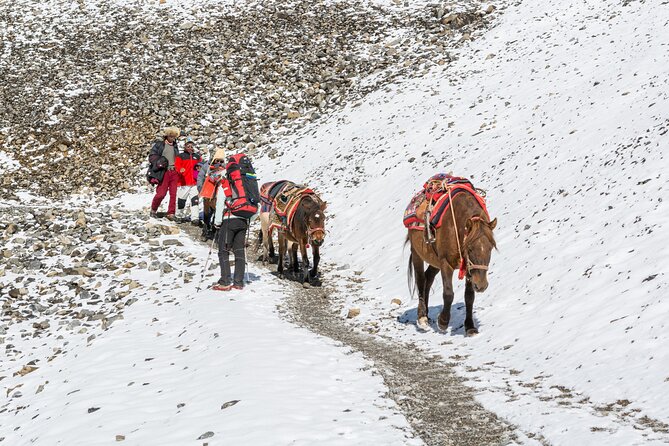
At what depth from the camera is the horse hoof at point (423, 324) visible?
10984 millimetres

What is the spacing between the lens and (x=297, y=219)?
1470 cm

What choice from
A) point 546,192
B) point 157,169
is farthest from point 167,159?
point 546,192

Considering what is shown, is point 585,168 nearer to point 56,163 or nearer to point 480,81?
point 480,81

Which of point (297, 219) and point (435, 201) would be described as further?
point (297, 219)

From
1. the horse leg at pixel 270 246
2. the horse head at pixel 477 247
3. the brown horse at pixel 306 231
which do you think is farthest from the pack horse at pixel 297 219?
the horse head at pixel 477 247

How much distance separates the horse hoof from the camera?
11.0 m

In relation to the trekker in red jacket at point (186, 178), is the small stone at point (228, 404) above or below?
below

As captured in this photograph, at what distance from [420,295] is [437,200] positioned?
166cm

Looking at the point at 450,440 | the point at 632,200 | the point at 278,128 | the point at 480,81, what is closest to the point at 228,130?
the point at 278,128

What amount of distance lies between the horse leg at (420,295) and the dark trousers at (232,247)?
3716 mm

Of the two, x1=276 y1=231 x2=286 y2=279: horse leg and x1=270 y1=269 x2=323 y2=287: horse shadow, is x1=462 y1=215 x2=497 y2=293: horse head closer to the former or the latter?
x1=270 y1=269 x2=323 y2=287: horse shadow

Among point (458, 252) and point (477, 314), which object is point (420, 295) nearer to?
point (477, 314)

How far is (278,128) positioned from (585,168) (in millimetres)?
17201

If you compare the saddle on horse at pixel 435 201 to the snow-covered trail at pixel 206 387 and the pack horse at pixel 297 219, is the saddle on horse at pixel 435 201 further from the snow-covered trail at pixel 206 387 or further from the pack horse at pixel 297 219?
the pack horse at pixel 297 219
